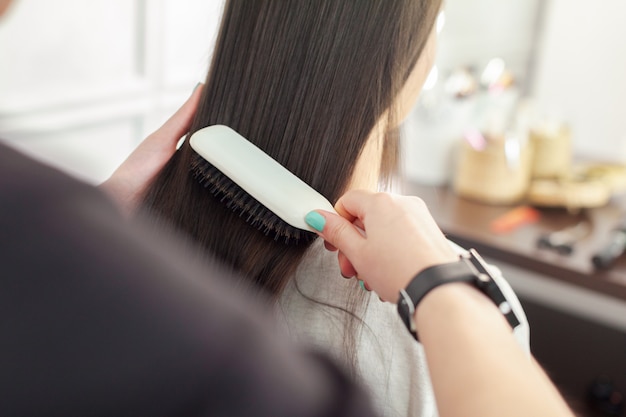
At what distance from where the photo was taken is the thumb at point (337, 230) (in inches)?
24.6

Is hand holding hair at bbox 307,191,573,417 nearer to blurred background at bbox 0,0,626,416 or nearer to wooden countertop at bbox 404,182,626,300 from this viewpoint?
blurred background at bbox 0,0,626,416

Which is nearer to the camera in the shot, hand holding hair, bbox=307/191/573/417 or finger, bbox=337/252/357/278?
hand holding hair, bbox=307/191/573/417

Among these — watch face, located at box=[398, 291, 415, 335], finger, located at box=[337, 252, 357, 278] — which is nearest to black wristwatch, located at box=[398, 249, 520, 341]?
watch face, located at box=[398, 291, 415, 335]

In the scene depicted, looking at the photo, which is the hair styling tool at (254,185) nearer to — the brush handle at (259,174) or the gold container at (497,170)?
the brush handle at (259,174)

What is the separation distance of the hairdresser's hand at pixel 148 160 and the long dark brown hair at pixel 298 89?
84 millimetres

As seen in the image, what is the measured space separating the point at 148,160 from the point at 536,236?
821mm

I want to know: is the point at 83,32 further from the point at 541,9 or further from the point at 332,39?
the point at 541,9

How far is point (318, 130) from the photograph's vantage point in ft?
2.43

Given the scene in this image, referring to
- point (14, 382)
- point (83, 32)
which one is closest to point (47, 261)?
point (14, 382)

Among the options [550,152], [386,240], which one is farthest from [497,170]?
[386,240]

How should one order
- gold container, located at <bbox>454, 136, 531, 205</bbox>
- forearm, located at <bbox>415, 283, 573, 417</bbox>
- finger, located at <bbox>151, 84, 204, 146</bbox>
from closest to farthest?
1. forearm, located at <bbox>415, 283, 573, 417</bbox>
2. finger, located at <bbox>151, 84, 204, 146</bbox>
3. gold container, located at <bbox>454, 136, 531, 205</bbox>

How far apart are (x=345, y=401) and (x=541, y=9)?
1.69 metres

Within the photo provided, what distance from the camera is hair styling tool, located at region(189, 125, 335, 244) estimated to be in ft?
2.19

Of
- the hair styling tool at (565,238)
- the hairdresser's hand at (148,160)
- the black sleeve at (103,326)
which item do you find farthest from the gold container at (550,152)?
the black sleeve at (103,326)
